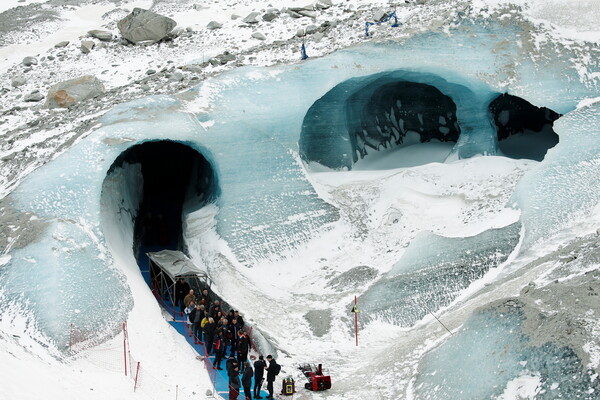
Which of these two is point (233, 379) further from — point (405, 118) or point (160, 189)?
point (405, 118)

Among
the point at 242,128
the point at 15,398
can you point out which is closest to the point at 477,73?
the point at 242,128

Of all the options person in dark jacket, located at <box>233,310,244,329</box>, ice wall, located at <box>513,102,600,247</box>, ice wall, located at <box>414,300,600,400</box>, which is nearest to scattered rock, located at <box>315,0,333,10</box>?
ice wall, located at <box>513,102,600,247</box>

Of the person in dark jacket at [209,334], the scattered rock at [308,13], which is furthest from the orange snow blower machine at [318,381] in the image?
the scattered rock at [308,13]

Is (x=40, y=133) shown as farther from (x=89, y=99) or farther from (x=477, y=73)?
(x=477, y=73)

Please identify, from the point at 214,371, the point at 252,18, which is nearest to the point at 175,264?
the point at 214,371

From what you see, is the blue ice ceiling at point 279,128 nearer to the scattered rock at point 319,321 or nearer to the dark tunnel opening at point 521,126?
the dark tunnel opening at point 521,126
